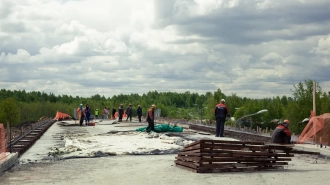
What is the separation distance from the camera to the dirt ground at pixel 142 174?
13234mm

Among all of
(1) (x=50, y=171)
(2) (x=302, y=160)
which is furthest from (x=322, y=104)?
(1) (x=50, y=171)

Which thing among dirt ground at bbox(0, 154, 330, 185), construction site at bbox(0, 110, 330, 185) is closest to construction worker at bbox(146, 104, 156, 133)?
construction site at bbox(0, 110, 330, 185)

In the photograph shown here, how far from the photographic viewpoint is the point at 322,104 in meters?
85.4

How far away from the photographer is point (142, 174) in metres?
14.7

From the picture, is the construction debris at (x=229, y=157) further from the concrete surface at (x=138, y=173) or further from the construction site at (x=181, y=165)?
the concrete surface at (x=138, y=173)

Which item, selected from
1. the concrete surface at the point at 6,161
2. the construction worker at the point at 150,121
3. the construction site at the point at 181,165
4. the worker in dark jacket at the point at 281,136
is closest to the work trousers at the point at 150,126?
the construction worker at the point at 150,121

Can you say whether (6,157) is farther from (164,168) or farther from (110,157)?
(164,168)

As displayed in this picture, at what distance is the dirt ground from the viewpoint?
1323 cm

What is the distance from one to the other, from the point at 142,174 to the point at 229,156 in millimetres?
2473

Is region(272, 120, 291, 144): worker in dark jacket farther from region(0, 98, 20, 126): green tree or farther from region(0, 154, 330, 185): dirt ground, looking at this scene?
region(0, 98, 20, 126): green tree

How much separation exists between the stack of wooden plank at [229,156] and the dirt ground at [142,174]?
32 cm

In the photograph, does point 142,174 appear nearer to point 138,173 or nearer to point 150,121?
point 138,173

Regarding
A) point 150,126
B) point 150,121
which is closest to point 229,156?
point 150,121

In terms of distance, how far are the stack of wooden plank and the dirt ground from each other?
12.7 inches
